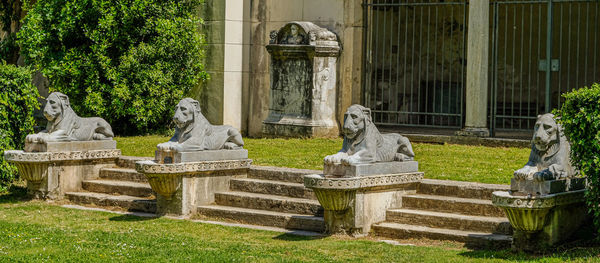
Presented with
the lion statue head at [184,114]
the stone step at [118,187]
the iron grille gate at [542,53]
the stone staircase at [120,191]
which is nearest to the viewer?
the lion statue head at [184,114]

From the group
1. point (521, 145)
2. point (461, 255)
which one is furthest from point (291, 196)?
point (521, 145)

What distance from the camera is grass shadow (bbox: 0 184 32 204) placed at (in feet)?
42.3

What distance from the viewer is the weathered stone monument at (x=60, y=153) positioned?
1263 centimetres

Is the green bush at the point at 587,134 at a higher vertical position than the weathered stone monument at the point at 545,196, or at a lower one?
higher

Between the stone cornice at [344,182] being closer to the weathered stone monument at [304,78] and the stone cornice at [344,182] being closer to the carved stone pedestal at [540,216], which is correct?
the carved stone pedestal at [540,216]

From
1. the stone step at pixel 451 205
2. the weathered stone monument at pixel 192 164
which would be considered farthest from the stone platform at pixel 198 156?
the stone step at pixel 451 205

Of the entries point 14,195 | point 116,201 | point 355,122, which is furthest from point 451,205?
point 14,195

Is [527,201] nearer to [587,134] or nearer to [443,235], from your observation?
[587,134]

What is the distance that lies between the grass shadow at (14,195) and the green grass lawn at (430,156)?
1766 mm

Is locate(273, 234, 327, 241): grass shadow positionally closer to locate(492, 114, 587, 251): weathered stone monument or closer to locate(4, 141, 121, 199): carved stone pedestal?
locate(492, 114, 587, 251): weathered stone monument

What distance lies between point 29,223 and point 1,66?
359 cm

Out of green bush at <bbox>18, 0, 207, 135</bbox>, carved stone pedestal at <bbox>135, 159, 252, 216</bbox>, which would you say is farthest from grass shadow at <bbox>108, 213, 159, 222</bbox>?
green bush at <bbox>18, 0, 207, 135</bbox>

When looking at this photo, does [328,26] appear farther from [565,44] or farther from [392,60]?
[565,44]

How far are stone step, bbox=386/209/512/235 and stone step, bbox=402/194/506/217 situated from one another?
10 cm
